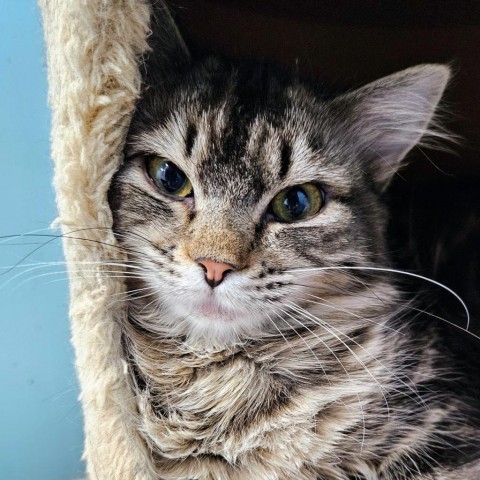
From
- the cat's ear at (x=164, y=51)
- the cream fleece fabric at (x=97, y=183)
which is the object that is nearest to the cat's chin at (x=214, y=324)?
A: the cream fleece fabric at (x=97, y=183)

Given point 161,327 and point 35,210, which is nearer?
point 161,327

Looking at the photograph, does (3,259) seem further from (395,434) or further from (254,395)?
(395,434)

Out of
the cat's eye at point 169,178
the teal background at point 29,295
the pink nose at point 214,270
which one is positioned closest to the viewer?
the pink nose at point 214,270

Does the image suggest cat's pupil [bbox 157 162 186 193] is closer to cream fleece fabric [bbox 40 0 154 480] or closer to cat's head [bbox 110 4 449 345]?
cat's head [bbox 110 4 449 345]

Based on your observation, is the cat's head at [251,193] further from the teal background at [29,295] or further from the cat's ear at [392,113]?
the teal background at [29,295]

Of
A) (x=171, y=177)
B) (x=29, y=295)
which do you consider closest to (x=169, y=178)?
(x=171, y=177)

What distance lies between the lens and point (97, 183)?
993 millimetres

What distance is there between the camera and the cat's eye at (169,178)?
1066mm

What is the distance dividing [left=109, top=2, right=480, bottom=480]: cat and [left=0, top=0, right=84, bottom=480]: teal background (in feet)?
1.38

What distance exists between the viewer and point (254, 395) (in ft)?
3.44

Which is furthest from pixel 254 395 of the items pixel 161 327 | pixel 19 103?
pixel 19 103

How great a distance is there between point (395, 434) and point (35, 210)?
3.34ft

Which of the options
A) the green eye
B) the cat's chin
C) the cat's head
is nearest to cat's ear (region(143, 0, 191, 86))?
the cat's head

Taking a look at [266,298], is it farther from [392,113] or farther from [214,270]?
[392,113]
